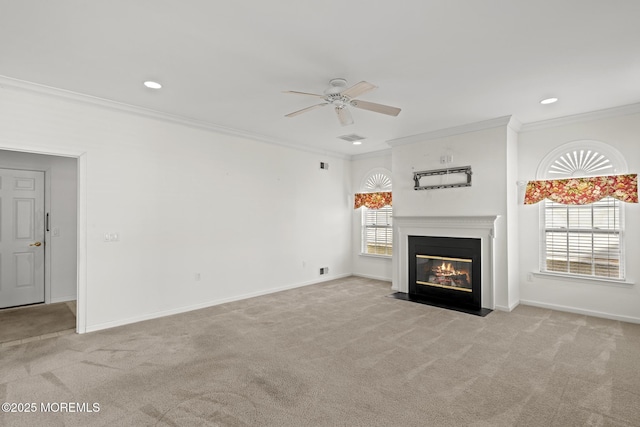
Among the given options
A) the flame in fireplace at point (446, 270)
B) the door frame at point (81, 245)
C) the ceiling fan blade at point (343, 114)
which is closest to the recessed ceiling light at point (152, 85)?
the door frame at point (81, 245)

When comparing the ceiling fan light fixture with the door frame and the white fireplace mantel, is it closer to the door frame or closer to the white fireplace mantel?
the white fireplace mantel

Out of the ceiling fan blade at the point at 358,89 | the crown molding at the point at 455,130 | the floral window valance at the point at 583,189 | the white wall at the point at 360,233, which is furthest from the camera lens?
the white wall at the point at 360,233

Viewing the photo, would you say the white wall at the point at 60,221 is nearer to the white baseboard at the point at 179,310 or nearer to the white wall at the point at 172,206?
the white wall at the point at 172,206

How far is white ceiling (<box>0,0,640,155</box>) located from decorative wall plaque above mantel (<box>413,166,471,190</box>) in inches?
45.2

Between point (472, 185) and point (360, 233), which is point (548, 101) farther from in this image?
point (360, 233)

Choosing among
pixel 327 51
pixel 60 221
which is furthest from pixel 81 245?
pixel 327 51

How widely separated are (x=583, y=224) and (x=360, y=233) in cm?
406

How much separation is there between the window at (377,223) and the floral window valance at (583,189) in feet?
8.91

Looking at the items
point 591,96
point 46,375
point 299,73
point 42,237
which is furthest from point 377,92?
point 42,237

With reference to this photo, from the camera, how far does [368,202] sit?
7246mm

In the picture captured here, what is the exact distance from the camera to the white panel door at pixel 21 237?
495 centimetres

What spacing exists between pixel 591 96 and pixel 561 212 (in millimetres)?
1758

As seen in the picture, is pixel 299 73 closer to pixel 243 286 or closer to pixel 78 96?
pixel 78 96

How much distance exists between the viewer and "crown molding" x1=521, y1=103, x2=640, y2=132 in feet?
14.0
